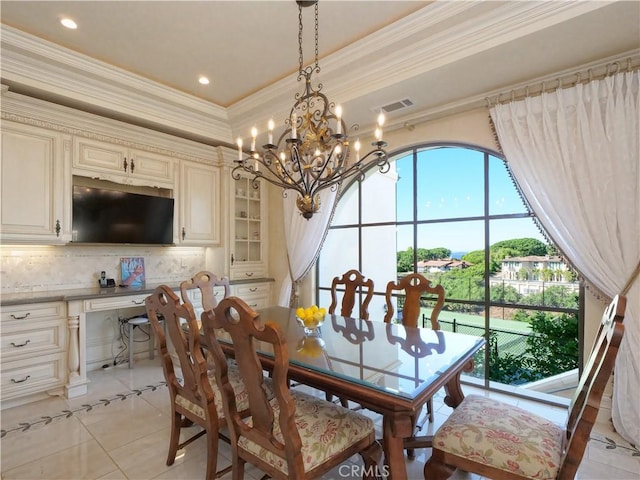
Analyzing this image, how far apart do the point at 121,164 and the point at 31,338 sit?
1.90m

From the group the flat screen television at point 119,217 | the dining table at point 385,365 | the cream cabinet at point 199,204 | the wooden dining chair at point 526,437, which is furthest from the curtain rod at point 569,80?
the flat screen television at point 119,217

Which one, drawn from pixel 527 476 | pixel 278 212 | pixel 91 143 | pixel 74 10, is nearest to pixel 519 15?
pixel 527 476

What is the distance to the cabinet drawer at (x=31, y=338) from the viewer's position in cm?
266

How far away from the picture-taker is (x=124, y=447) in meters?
2.17

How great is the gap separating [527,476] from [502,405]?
1.41 ft

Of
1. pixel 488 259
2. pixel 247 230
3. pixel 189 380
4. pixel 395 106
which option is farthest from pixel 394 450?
pixel 247 230

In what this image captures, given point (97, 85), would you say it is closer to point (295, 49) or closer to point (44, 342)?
point (295, 49)

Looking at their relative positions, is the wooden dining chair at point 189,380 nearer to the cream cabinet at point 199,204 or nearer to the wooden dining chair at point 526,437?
the wooden dining chair at point 526,437

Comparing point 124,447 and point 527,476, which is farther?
point 124,447

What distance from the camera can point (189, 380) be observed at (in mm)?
1845

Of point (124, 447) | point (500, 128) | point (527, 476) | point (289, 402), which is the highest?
point (500, 128)

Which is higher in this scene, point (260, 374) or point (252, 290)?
point (260, 374)

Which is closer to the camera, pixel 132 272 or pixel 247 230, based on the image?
pixel 132 272

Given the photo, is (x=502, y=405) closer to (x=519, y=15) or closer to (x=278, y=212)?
(x=519, y=15)
